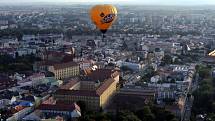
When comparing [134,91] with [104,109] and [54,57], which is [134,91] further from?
[54,57]

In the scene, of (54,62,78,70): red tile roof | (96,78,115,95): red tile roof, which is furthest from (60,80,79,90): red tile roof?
(54,62,78,70): red tile roof

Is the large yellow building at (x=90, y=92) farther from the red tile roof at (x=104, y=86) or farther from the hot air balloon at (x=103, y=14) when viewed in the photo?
the hot air balloon at (x=103, y=14)

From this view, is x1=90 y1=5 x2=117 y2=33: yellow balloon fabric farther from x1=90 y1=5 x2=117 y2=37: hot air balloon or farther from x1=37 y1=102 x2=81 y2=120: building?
x1=37 y1=102 x2=81 y2=120: building

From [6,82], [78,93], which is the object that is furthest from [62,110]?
[6,82]

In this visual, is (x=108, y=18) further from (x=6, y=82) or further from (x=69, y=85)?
(x=6, y=82)

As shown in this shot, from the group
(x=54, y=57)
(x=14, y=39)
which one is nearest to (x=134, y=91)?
(x=54, y=57)
